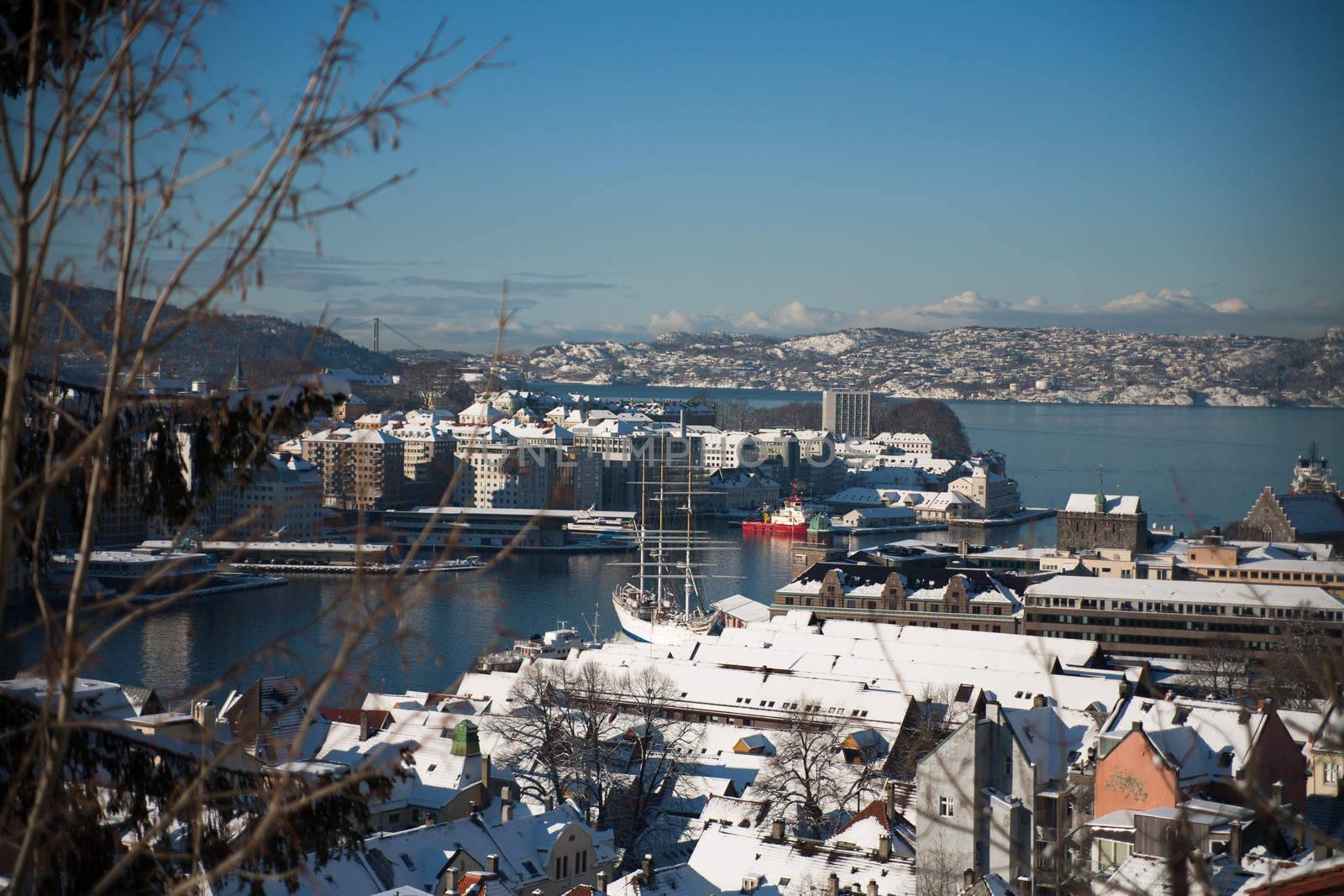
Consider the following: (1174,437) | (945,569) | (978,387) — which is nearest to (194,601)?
(945,569)

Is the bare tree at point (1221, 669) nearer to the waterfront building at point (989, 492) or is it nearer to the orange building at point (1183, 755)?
the orange building at point (1183, 755)

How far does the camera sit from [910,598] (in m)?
15.2

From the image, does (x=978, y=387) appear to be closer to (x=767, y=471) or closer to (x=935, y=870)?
(x=767, y=471)

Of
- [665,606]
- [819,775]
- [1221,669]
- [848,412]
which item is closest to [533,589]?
[665,606]

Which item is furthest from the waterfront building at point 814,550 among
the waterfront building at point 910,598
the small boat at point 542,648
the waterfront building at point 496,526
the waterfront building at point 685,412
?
the waterfront building at point 685,412

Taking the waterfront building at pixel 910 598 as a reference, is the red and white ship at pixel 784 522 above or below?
below

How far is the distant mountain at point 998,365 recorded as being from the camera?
7288 cm

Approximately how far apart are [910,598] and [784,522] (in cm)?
1156

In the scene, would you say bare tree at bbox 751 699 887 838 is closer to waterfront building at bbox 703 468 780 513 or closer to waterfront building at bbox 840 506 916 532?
waterfront building at bbox 840 506 916 532

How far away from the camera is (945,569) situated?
52.8ft

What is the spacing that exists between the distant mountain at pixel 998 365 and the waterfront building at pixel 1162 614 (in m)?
48.2

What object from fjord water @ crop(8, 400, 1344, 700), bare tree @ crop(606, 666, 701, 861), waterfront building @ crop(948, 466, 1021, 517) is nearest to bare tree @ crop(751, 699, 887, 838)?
bare tree @ crop(606, 666, 701, 861)

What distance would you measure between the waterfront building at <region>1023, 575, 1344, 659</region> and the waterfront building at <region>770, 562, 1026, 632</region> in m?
0.62

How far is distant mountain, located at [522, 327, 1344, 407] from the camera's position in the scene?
72875 millimetres
